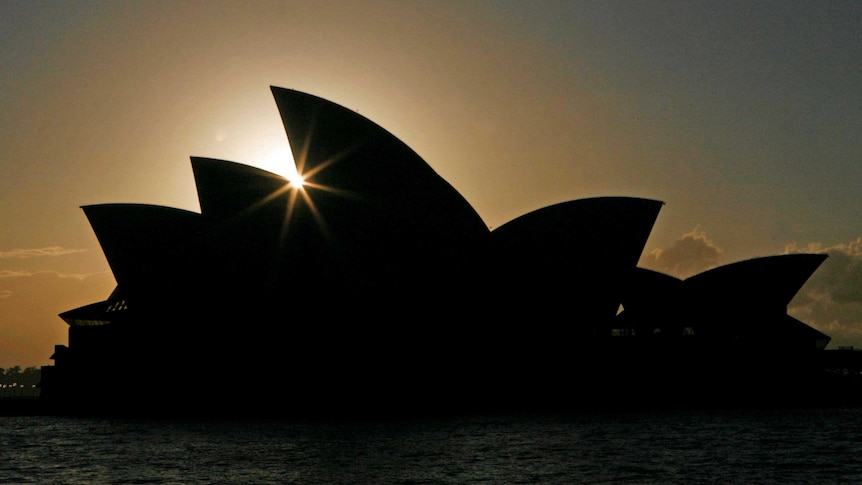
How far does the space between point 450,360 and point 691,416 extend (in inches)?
449

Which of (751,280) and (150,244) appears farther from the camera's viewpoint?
(751,280)

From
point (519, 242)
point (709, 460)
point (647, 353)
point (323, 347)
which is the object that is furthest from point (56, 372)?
point (709, 460)

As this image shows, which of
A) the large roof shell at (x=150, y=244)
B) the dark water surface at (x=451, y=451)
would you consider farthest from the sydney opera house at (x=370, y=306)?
the dark water surface at (x=451, y=451)

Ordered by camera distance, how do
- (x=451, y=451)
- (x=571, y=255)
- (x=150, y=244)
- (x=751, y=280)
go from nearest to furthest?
(x=451, y=451)
(x=571, y=255)
(x=150, y=244)
(x=751, y=280)

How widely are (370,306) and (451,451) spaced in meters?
18.2

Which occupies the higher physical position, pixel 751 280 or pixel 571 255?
pixel 751 280

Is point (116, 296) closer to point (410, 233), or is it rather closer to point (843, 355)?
point (410, 233)

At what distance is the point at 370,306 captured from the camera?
150ft

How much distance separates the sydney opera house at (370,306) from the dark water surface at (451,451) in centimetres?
592

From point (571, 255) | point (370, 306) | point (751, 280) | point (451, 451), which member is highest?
point (751, 280)

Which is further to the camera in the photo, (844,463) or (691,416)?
(691,416)

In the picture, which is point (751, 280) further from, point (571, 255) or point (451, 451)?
point (451, 451)

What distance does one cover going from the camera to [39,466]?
27.1 meters

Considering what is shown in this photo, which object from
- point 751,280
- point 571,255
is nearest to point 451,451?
point 571,255
